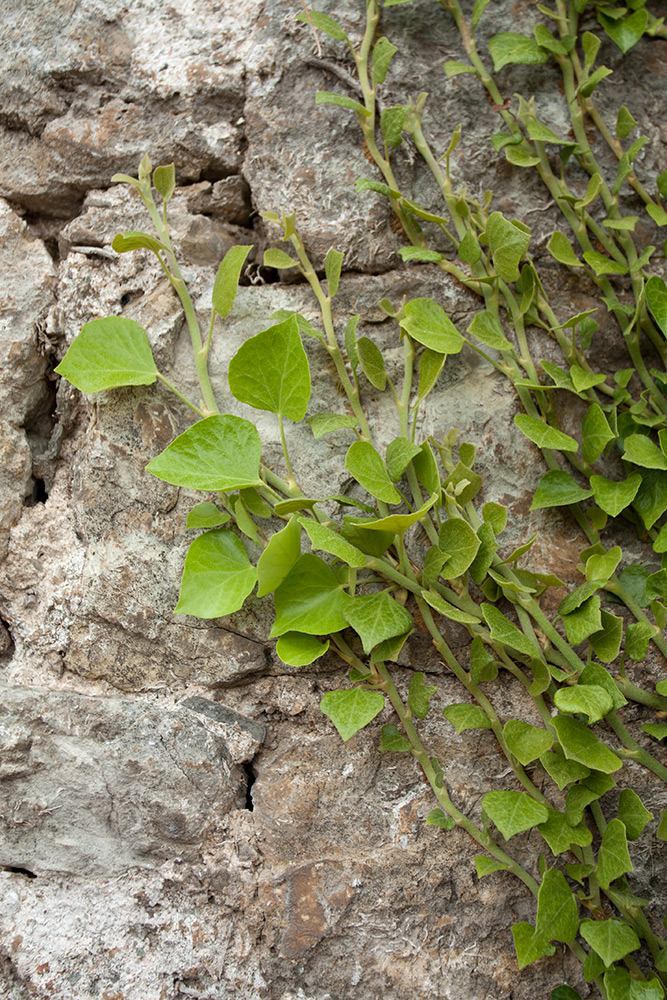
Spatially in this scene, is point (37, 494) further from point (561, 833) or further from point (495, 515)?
point (561, 833)

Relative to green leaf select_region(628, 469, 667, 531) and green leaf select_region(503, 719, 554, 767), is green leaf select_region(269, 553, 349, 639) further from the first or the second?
green leaf select_region(628, 469, 667, 531)

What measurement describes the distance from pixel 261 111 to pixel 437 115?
0.21 meters

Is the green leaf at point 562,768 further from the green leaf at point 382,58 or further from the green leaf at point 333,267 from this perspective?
the green leaf at point 382,58

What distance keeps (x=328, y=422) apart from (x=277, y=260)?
0.65 ft

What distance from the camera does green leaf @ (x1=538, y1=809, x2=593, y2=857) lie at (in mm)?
673

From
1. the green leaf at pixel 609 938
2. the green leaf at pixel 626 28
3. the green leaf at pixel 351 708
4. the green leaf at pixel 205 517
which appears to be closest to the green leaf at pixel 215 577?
the green leaf at pixel 205 517

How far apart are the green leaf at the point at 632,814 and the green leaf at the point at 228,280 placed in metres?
0.63

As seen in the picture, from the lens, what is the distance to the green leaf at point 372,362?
752 mm

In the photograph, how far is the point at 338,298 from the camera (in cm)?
81

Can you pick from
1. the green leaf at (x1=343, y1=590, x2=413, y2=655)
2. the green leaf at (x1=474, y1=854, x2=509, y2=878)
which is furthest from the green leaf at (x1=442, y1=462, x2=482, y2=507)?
the green leaf at (x1=474, y1=854, x2=509, y2=878)

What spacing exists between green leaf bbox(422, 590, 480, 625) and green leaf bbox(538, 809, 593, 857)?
20 centimetres

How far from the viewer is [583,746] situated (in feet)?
2.20

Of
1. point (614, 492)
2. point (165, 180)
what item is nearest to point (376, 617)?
point (614, 492)

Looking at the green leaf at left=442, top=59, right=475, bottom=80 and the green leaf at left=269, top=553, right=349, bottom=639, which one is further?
the green leaf at left=442, top=59, right=475, bottom=80
